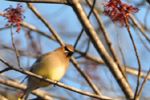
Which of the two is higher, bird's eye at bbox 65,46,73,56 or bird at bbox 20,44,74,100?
bird's eye at bbox 65,46,73,56

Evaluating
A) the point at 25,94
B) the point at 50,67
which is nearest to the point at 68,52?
the point at 50,67

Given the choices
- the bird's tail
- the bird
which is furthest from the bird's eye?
the bird's tail

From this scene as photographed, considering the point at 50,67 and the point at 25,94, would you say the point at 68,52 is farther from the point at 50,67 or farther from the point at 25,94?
the point at 25,94

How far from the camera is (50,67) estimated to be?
14.5 ft

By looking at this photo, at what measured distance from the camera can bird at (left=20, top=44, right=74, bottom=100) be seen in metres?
4.34

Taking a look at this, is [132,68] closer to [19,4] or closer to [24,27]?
[24,27]

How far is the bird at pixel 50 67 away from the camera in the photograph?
434cm

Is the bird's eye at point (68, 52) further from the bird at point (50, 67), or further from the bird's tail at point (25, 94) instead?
the bird's tail at point (25, 94)

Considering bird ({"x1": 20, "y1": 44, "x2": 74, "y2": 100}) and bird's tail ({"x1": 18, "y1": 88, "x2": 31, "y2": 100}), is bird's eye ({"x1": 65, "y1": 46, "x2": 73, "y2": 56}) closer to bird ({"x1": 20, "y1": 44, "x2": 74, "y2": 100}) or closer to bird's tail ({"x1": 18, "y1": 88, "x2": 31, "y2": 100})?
bird ({"x1": 20, "y1": 44, "x2": 74, "y2": 100})

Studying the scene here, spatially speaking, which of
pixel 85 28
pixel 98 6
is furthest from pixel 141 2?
pixel 85 28

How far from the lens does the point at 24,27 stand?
527cm

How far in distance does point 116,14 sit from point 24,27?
2.14 metres

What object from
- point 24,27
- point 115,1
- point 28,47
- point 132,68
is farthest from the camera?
point 28,47

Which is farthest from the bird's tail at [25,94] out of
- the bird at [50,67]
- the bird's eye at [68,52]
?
the bird's eye at [68,52]
